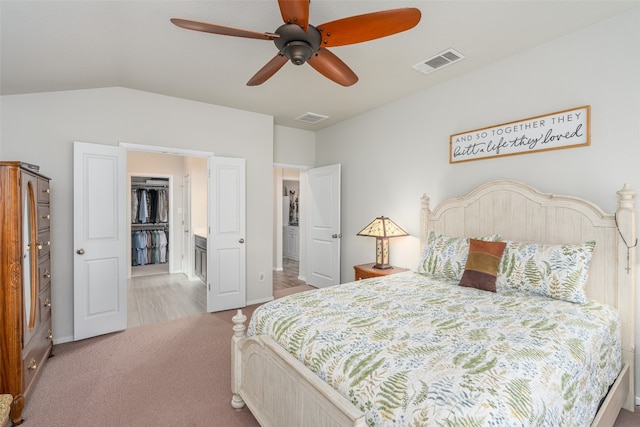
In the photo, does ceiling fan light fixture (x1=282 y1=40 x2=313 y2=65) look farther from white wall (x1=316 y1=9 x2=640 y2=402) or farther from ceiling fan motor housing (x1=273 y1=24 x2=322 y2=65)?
white wall (x1=316 y1=9 x2=640 y2=402)

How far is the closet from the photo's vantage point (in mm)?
6867

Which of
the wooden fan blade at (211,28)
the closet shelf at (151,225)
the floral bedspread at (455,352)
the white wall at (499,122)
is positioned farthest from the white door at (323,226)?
the closet shelf at (151,225)

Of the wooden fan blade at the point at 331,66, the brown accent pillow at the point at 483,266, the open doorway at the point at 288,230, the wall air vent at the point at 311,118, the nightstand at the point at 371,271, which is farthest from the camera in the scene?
the open doorway at the point at 288,230

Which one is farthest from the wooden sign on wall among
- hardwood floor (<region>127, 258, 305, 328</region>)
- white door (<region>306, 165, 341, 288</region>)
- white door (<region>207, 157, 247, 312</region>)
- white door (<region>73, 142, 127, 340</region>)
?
white door (<region>73, 142, 127, 340</region>)

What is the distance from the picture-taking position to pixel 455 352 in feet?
4.44

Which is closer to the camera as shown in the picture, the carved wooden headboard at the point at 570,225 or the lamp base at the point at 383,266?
the carved wooden headboard at the point at 570,225

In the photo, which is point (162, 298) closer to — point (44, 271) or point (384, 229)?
point (44, 271)

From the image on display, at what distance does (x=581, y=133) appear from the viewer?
2426 mm

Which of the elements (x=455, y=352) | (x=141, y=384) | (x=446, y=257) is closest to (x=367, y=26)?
(x=455, y=352)

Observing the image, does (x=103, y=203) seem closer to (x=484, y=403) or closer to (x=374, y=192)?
(x=374, y=192)

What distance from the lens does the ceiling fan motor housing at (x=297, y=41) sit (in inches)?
66.7

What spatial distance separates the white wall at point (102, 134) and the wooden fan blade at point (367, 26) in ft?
8.86

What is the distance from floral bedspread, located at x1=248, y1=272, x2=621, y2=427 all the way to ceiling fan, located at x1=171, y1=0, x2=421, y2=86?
1558 mm

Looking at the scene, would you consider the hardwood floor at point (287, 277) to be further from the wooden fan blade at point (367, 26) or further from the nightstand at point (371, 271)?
the wooden fan blade at point (367, 26)
